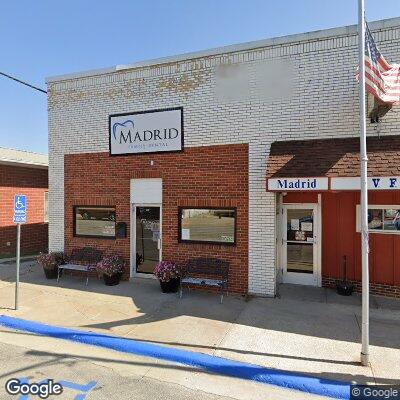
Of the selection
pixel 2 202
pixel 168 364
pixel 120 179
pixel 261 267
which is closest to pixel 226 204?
pixel 261 267

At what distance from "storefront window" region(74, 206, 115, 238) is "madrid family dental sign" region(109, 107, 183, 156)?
1776mm

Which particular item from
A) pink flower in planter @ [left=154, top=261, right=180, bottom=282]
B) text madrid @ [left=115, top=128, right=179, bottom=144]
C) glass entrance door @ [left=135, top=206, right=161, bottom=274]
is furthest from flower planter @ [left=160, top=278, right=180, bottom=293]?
text madrid @ [left=115, top=128, right=179, bottom=144]

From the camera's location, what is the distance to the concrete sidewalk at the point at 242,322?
525 centimetres

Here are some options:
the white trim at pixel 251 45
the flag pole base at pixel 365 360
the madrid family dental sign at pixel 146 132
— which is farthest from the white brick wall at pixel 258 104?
the flag pole base at pixel 365 360

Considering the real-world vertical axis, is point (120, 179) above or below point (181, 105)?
below

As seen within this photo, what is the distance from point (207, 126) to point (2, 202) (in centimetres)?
958

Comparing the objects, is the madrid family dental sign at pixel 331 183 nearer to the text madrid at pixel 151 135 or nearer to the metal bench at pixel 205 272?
the metal bench at pixel 205 272

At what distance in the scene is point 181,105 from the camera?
30.6 ft

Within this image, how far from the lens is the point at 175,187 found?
9.36 meters

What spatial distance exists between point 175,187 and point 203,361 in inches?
197

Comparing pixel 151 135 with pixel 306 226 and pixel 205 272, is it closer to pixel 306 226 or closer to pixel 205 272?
pixel 205 272

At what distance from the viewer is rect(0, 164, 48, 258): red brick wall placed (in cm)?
1403

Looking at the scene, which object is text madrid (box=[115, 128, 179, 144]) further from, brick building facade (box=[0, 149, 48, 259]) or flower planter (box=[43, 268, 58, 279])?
brick building facade (box=[0, 149, 48, 259])

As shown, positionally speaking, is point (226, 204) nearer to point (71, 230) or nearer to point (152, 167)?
point (152, 167)
